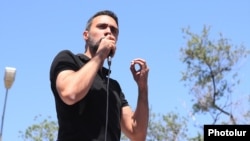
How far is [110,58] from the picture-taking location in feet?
7.52

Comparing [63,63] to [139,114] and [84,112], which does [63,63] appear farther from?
[139,114]

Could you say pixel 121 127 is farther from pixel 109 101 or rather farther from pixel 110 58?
pixel 110 58

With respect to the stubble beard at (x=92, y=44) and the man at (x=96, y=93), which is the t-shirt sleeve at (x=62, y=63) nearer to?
the man at (x=96, y=93)

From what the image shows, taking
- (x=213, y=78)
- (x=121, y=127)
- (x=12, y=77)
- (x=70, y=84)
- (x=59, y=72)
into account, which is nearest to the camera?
(x=70, y=84)

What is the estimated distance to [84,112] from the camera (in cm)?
211

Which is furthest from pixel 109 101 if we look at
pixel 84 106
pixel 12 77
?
pixel 12 77

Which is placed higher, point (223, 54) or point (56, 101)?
point (223, 54)

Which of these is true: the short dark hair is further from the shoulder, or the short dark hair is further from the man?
the shoulder

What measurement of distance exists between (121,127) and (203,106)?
1451cm

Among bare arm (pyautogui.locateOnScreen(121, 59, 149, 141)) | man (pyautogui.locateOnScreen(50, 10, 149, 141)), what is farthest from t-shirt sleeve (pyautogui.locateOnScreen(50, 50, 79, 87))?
bare arm (pyautogui.locateOnScreen(121, 59, 149, 141))

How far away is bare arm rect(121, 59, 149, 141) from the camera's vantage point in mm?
2463

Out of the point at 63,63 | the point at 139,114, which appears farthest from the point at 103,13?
the point at 139,114

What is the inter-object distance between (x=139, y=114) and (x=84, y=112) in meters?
0.45

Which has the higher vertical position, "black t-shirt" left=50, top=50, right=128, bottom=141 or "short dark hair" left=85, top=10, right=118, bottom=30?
"short dark hair" left=85, top=10, right=118, bottom=30
